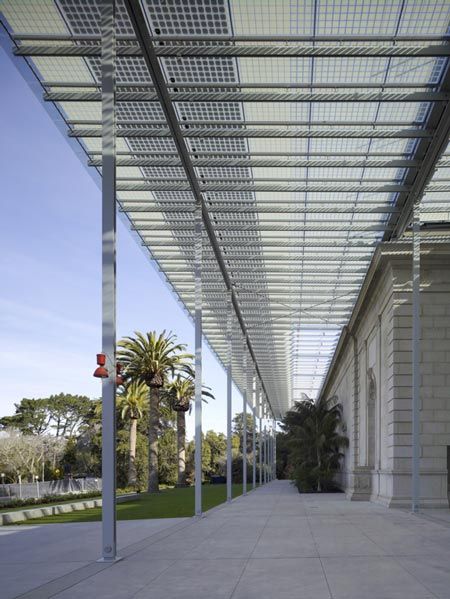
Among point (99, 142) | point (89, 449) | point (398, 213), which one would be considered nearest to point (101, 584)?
point (99, 142)

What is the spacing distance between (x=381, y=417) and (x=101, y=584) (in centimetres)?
2171

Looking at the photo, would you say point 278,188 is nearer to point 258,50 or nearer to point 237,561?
point 258,50

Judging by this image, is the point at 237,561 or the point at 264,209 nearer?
the point at 237,561

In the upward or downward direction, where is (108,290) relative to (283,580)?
upward

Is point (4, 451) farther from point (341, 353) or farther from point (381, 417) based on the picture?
point (381, 417)

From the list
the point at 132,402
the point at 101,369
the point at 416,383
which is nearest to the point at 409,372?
the point at 416,383

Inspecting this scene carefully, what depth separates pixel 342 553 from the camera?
13398mm

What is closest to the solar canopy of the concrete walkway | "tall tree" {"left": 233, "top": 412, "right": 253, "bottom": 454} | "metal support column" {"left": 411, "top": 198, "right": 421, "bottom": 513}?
"metal support column" {"left": 411, "top": 198, "right": 421, "bottom": 513}

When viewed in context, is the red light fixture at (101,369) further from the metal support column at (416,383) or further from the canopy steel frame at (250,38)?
the metal support column at (416,383)

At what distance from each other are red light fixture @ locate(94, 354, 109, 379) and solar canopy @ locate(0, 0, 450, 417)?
670cm

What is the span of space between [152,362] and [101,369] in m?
42.0

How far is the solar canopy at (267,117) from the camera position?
1683 centimetres

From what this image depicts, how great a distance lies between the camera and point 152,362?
5462 centimetres

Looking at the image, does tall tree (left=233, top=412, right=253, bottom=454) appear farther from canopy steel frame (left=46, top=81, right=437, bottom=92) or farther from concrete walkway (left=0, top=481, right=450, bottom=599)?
canopy steel frame (left=46, top=81, right=437, bottom=92)
